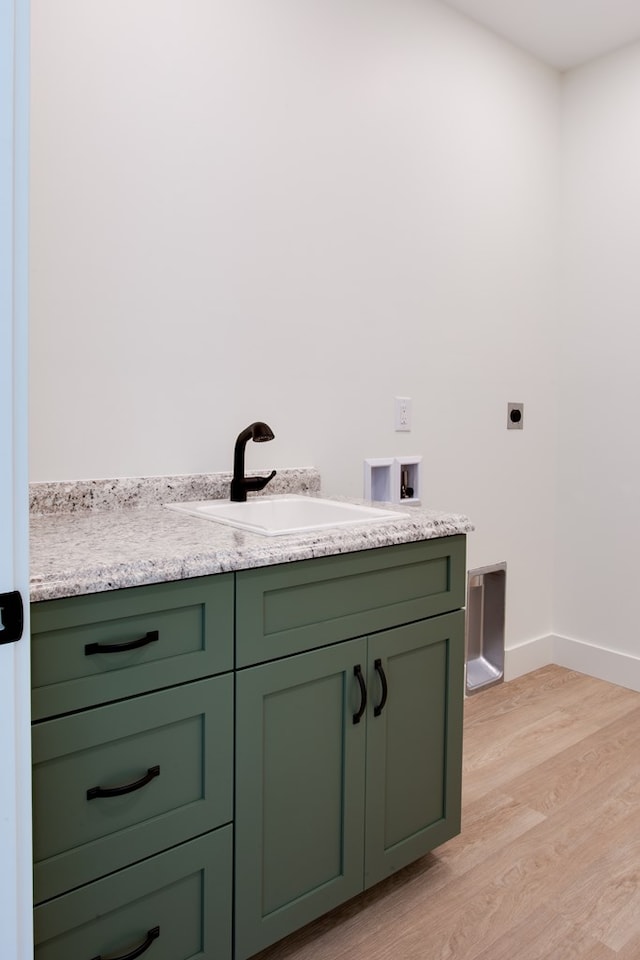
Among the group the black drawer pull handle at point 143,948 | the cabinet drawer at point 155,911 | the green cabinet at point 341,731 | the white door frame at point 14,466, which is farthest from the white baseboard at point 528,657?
the white door frame at point 14,466

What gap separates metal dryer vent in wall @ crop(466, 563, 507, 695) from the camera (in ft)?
8.95

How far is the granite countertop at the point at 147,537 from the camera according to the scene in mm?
1062

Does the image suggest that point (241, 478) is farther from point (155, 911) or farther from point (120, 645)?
point (155, 911)

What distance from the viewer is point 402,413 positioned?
92.8 inches

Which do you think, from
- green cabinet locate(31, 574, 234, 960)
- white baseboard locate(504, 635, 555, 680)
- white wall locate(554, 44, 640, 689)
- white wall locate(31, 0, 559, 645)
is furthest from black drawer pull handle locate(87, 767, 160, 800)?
white wall locate(554, 44, 640, 689)

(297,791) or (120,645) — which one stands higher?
(120,645)

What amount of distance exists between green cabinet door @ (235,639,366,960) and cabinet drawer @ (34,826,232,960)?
5cm

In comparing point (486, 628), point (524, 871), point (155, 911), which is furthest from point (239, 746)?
point (486, 628)

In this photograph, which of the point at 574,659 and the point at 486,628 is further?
the point at 574,659

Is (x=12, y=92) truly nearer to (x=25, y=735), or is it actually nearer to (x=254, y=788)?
(x=25, y=735)

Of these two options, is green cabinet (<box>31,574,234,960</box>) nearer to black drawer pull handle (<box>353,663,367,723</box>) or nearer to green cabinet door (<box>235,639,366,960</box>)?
green cabinet door (<box>235,639,366,960</box>)

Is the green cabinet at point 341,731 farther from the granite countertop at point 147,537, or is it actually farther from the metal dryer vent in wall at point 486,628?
the metal dryer vent in wall at point 486,628

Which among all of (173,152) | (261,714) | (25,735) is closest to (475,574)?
(261,714)

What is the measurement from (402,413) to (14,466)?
174 cm
